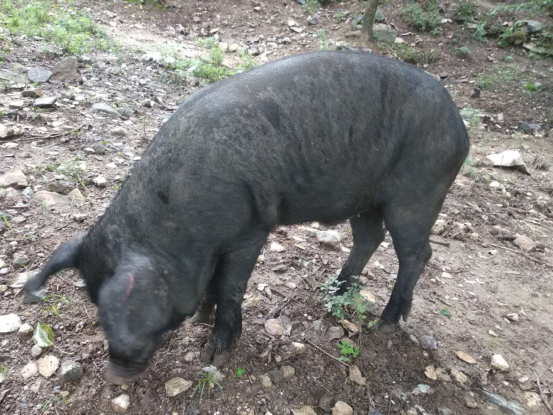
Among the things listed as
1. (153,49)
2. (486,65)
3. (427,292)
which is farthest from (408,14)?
(427,292)

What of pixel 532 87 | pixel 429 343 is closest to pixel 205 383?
pixel 429 343

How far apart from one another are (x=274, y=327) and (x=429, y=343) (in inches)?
49.7

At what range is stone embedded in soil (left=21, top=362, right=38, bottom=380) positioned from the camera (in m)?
2.73

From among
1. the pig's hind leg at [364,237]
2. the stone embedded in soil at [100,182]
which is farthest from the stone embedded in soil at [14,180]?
the pig's hind leg at [364,237]

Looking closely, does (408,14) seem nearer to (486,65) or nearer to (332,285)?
(486,65)

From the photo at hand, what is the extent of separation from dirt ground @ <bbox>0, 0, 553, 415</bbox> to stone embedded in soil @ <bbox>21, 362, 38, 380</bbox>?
33 millimetres

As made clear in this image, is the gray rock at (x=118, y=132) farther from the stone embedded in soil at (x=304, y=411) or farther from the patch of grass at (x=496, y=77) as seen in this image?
the patch of grass at (x=496, y=77)

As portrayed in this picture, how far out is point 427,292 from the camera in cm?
419

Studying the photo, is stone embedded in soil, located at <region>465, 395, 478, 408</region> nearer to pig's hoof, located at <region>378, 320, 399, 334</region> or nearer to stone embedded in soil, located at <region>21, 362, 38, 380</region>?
pig's hoof, located at <region>378, 320, 399, 334</region>

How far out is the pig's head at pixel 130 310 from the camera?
2.20 meters

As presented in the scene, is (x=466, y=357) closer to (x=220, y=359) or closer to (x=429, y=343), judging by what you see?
(x=429, y=343)

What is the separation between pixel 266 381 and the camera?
2.99 m

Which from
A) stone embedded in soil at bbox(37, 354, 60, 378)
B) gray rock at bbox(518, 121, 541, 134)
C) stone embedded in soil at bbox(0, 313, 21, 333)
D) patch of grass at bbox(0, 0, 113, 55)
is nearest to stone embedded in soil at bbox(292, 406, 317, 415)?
stone embedded in soil at bbox(37, 354, 60, 378)

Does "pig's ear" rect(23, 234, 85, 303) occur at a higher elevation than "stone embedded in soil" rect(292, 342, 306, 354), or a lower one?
higher
